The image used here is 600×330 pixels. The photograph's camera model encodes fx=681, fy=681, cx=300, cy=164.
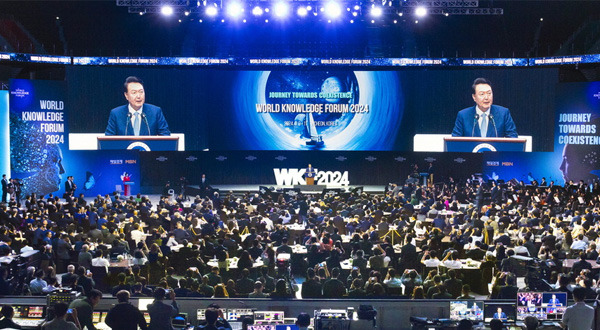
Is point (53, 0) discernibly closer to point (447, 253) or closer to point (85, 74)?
point (85, 74)

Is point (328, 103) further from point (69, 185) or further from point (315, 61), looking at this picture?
point (69, 185)

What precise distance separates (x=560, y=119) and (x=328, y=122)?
32.2ft

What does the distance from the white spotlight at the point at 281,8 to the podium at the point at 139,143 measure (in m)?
8.01

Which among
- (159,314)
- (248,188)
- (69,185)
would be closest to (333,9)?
(248,188)

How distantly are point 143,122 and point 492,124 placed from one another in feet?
48.8

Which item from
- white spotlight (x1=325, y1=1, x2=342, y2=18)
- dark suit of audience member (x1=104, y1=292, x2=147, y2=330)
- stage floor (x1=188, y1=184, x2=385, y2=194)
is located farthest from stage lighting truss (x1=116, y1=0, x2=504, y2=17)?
dark suit of audience member (x1=104, y1=292, x2=147, y2=330)

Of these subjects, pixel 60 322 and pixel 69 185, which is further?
pixel 69 185

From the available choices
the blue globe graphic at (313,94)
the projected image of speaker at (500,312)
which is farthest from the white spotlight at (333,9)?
the projected image of speaker at (500,312)

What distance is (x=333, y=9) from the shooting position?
23.8m

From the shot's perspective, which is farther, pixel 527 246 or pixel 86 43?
pixel 86 43

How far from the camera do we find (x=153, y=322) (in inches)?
299

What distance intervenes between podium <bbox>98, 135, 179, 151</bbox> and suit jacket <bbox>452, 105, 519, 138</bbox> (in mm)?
12146

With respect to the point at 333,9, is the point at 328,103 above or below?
below

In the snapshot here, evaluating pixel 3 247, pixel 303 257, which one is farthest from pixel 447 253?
pixel 3 247
